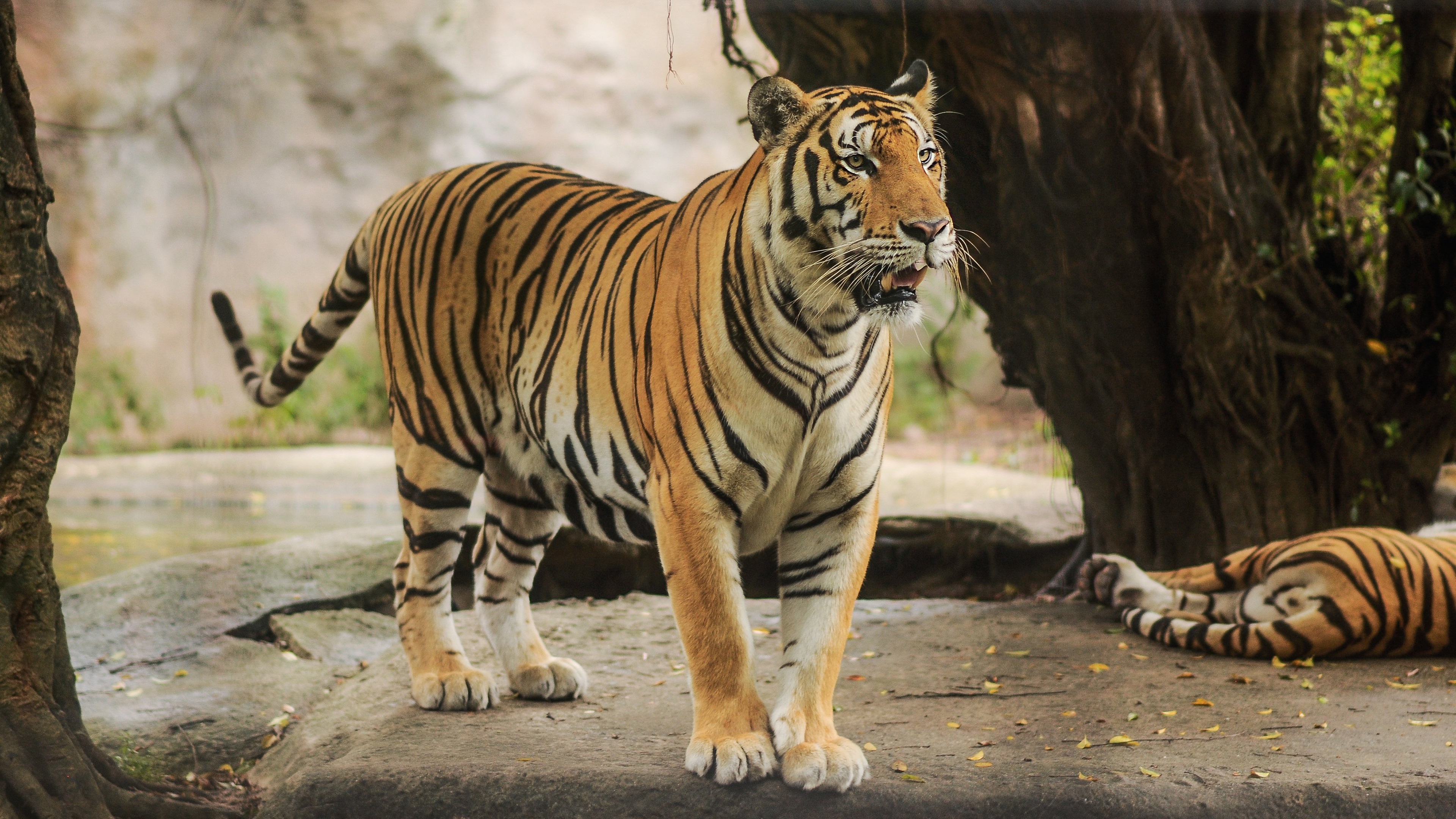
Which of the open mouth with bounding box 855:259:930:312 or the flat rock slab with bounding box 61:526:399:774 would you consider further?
the flat rock slab with bounding box 61:526:399:774

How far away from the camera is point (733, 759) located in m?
2.04

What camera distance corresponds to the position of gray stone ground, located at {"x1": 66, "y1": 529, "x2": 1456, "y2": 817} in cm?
206

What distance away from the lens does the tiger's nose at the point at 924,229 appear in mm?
1927

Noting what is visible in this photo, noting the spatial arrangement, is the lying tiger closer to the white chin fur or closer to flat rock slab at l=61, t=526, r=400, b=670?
the white chin fur

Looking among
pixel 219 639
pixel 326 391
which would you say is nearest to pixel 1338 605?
pixel 219 639

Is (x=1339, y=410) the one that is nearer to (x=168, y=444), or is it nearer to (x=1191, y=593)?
(x=1191, y=593)

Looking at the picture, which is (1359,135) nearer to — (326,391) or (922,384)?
(922,384)

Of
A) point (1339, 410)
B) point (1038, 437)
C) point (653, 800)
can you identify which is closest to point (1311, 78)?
point (1339, 410)

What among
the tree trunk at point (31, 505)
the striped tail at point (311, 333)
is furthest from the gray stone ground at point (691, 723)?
the striped tail at point (311, 333)

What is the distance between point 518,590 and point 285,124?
8.04 m

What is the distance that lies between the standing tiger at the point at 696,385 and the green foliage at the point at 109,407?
637 centimetres

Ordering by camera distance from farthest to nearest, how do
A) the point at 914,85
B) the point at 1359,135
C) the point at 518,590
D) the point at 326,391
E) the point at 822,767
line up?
the point at 326,391 → the point at 1359,135 → the point at 518,590 → the point at 914,85 → the point at 822,767

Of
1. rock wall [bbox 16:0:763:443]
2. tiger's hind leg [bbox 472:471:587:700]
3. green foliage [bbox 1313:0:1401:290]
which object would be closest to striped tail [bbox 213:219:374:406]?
tiger's hind leg [bbox 472:471:587:700]

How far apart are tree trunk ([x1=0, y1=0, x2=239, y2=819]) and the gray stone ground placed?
356 mm
